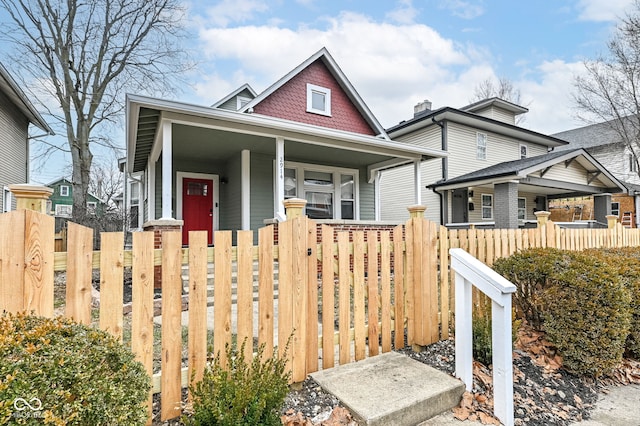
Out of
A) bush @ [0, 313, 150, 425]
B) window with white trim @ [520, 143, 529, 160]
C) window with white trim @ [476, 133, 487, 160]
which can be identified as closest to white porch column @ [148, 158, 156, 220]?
bush @ [0, 313, 150, 425]

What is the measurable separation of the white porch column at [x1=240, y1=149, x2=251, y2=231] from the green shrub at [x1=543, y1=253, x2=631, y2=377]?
266 inches

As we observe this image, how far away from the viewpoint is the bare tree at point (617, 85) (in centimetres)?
1585

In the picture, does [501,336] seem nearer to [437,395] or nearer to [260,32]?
[437,395]

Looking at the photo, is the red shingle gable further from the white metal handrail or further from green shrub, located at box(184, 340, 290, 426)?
green shrub, located at box(184, 340, 290, 426)

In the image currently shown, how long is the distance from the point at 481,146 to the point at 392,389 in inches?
593

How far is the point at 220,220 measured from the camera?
10320 millimetres

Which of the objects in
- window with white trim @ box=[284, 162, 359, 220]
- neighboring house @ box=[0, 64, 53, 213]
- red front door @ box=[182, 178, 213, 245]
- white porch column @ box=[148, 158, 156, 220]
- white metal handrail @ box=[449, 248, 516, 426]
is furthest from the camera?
neighboring house @ box=[0, 64, 53, 213]

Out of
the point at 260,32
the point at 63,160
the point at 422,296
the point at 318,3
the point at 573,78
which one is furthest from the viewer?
the point at 573,78

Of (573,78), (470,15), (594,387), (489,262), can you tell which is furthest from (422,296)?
(573,78)

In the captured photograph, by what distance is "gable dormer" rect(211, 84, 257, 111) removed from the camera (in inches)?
531

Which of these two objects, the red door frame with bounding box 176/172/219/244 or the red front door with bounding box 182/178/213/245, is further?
the red front door with bounding box 182/178/213/245

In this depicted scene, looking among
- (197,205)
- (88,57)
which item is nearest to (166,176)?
(197,205)

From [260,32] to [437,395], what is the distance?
460 inches
